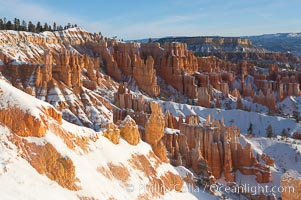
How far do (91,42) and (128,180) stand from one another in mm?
83860

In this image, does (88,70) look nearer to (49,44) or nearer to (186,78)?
(49,44)

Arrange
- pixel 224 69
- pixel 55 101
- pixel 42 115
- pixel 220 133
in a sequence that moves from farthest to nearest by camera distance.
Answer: pixel 224 69
pixel 55 101
pixel 220 133
pixel 42 115

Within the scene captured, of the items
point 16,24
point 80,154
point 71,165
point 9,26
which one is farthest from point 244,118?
point 16,24

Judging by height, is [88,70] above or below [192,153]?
above

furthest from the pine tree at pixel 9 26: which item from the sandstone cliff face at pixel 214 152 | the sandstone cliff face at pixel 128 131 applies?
the sandstone cliff face at pixel 128 131

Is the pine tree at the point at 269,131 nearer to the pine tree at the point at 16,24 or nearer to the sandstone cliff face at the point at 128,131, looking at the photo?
the sandstone cliff face at the point at 128,131

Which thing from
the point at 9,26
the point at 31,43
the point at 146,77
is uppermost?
the point at 9,26

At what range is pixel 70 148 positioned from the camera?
100ft

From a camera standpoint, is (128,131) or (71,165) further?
(128,131)

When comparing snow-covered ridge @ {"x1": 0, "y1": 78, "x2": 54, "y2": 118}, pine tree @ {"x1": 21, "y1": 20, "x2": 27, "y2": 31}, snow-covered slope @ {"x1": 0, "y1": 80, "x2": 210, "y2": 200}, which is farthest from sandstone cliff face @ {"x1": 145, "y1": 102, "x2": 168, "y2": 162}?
pine tree @ {"x1": 21, "y1": 20, "x2": 27, "y2": 31}

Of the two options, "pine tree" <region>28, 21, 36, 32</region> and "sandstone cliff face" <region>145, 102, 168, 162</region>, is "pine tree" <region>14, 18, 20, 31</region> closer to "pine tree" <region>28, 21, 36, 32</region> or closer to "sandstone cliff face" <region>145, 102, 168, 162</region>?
"pine tree" <region>28, 21, 36, 32</region>

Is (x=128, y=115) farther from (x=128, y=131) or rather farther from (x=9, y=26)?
(x=9, y=26)

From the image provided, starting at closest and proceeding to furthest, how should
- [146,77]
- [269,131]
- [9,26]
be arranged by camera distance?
[269,131]
[146,77]
[9,26]

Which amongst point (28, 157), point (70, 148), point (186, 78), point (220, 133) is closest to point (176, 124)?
point (220, 133)
